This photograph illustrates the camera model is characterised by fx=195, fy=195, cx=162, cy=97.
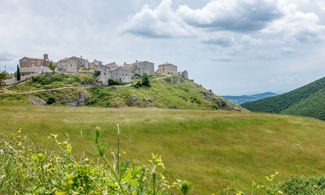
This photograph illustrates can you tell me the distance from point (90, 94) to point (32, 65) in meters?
54.3

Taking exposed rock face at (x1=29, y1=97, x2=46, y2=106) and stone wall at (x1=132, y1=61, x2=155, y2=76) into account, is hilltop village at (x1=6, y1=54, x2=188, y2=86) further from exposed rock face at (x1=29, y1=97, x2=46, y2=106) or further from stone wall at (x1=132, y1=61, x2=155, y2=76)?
exposed rock face at (x1=29, y1=97, x2=46, y2=106)

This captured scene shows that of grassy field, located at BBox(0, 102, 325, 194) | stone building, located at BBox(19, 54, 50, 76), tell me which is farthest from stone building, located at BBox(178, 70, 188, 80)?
grassy field, located at BBox(0, 102, 325, 194)

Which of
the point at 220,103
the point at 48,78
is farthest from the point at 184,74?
the point at 48,78

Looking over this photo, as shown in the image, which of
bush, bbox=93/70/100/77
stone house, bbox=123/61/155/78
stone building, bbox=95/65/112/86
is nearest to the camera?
bush, bbox=93/70/100/77

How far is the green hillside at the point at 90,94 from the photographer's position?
78250 mm

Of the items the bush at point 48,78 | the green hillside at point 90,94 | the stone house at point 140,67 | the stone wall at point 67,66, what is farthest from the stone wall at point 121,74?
the bush at point 48,78

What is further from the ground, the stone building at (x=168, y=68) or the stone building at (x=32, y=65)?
the stone building at (x=168, y=68)

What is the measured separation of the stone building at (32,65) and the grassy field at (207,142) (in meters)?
101

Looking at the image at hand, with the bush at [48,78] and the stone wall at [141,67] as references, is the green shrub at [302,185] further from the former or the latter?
the stone wall at [141,67]

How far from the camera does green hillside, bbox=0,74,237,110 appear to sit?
257 feet

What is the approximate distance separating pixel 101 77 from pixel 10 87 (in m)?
42.4

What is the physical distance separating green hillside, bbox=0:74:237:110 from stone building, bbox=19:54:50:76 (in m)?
13.4

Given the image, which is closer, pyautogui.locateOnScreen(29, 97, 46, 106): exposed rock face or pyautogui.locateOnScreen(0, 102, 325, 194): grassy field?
pyautogui.locateOnScreen(0, 102, 325, 194): grassy field

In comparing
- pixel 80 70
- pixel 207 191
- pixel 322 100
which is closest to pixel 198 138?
pixel 207 191
